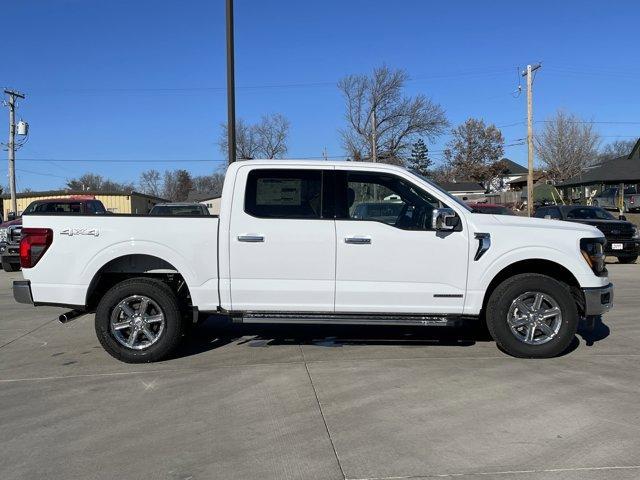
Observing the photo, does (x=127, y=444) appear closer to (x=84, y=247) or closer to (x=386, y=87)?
(x=84, y=247)

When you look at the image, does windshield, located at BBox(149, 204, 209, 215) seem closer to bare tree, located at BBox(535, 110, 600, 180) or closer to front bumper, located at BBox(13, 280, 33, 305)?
front bumper, located at BBox(13, 280, 33, 305)

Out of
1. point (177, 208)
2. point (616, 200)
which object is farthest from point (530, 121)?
point (177, 208)

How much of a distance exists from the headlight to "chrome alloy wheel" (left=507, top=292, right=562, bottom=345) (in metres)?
0.55

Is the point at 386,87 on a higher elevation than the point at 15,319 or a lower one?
higher

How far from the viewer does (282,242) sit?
572cm

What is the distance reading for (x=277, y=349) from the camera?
21.3ft

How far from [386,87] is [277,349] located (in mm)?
49053

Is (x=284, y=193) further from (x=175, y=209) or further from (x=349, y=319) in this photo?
(x=175, y=209)

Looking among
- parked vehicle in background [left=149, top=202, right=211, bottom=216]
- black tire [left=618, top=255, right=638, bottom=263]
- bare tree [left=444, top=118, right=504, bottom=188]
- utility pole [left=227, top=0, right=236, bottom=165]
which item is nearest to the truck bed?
utility pole [left=227, top=0, right=236, bottom=165]

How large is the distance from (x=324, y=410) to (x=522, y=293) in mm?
2509

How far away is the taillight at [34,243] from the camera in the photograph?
581 cm

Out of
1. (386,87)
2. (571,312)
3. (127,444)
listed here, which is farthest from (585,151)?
(127,444)

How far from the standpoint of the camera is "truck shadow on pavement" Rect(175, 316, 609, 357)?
669cm

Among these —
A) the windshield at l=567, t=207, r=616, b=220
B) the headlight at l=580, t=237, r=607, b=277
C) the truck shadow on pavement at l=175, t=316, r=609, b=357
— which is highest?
the windshield at l=567, t=207, r=616, b=220
